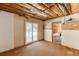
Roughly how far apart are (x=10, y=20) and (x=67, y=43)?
2.49 meters

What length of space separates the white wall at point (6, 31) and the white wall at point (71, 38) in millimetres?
2246

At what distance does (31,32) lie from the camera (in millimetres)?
5188

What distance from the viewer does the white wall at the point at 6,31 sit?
2973 mm

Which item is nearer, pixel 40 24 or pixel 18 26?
pixel 18 26

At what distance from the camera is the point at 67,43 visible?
4109mm

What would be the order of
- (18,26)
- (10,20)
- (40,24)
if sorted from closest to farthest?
1. (10,20)
2. (18,26)
3. (40,24)

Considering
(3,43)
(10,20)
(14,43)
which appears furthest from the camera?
(14,43)

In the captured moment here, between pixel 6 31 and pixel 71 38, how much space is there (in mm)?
2511

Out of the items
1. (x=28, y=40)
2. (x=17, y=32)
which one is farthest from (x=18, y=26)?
(x=28, y=40)

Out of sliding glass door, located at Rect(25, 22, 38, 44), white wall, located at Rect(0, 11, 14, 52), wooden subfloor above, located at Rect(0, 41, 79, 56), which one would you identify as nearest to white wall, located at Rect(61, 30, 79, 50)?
wooden subfloor above, located at Rect(0, 41, 79, 56)

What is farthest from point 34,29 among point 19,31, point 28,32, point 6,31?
point 6,31

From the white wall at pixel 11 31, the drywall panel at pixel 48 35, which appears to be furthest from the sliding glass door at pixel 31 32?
the drywall panel at pixel 48 35

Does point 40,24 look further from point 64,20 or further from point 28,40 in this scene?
point 64,20

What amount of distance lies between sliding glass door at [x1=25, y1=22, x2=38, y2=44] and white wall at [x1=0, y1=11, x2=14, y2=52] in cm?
126
